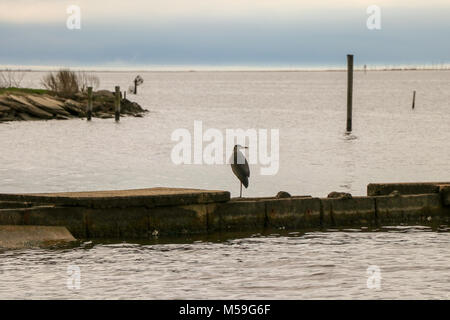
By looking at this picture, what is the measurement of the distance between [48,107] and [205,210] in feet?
137

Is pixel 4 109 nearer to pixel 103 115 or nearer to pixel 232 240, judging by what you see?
pixel 103 115

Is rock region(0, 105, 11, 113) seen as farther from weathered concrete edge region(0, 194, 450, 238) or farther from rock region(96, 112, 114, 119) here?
weathered concrete edge region(0, 194, 450, 238)

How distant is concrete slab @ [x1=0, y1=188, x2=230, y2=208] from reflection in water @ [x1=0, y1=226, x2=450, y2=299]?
679mm

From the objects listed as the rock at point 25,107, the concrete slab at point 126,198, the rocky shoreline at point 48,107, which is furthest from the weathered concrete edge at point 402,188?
the rock at point 25,107

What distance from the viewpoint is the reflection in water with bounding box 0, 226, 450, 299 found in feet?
40.8

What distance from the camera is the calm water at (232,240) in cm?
1276

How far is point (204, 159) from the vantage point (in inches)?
1389

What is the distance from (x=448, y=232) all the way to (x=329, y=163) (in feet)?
58.5

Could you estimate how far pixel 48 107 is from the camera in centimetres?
5594

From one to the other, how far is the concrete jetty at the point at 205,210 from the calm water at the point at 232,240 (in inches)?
16.0

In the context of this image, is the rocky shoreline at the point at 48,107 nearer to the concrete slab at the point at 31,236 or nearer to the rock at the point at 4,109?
the rock at the point at 4,109

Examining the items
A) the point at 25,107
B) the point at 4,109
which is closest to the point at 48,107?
the point at 25,107

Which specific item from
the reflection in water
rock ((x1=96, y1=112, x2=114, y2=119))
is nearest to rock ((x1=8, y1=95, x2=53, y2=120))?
rock ((x1=96, y1=112, x2=114, y2=119))
